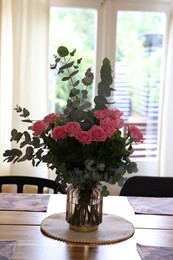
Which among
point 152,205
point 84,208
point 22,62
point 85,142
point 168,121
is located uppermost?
point 22,62

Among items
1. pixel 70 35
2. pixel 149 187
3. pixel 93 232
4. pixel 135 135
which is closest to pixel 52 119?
pixel 135 135

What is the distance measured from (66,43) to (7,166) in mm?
1119

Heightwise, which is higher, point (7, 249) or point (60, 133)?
point (60, 133)

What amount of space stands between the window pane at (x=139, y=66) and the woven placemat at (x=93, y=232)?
1807mm

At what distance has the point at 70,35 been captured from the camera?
321cm

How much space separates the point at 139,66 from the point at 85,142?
6.84 ft

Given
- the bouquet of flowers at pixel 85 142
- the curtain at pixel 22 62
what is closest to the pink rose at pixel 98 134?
the bouquet of flowers at pixel 85 142

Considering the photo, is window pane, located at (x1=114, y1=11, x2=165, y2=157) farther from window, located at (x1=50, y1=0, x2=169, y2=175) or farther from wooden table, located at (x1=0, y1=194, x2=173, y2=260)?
wooden table, located at (x1=0, y1=194, x2=173, y2=260)

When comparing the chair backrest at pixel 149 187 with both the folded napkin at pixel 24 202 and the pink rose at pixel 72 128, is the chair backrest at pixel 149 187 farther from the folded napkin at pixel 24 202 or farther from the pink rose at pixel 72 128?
the pink rose at pixel 72 128

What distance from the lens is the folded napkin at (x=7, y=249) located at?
1302 millimetres

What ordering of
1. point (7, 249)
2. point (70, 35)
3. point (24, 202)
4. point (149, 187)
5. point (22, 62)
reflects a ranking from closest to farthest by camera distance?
point (7, 249) < point (24, 202) < point (149, 187) < point (22, 62) < point (70, 35)

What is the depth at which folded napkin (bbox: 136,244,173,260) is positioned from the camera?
1349mm

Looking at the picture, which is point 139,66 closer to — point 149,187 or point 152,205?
point 149,187

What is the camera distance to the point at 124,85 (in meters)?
3.31
